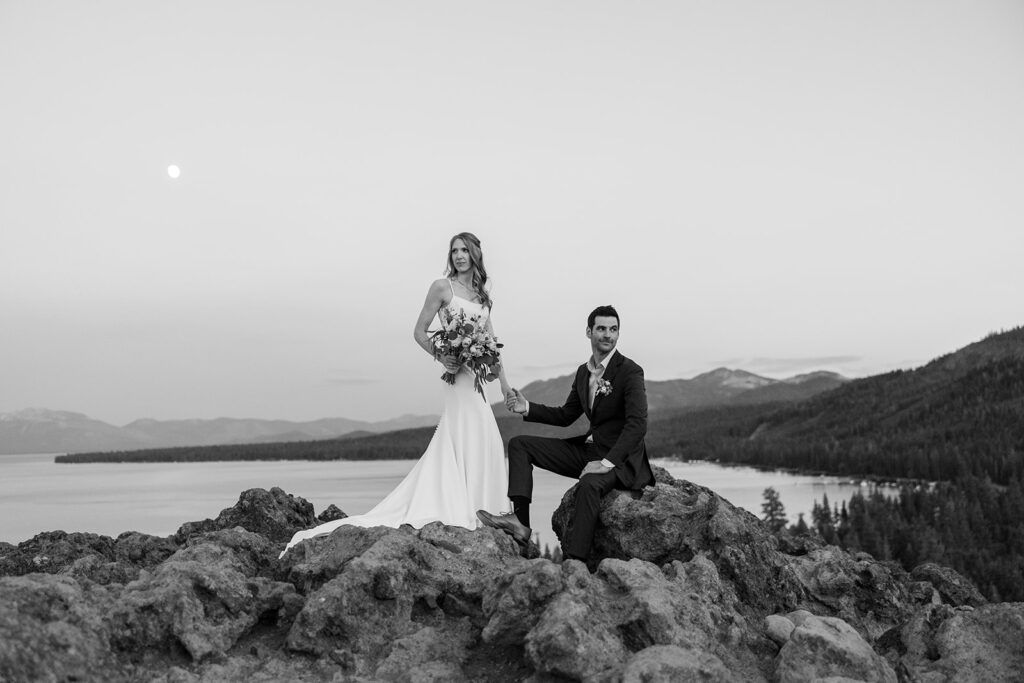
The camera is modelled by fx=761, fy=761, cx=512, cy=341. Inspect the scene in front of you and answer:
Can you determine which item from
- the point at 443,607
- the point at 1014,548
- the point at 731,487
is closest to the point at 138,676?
the point at 443,607

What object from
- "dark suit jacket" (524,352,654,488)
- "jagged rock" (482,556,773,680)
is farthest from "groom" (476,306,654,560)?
"jagged rock" (482,556,773,680)

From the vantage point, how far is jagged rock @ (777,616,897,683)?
765 cm

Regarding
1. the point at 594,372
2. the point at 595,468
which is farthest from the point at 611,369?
the point at 595,468

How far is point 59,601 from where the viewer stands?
7.20 metres

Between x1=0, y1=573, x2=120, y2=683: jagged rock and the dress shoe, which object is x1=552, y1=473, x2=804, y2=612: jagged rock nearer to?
the dress shoe

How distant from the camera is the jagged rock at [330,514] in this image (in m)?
15.4

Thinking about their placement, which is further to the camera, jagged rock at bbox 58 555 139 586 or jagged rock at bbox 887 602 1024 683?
jagged rock at bbox 58 555 139 586

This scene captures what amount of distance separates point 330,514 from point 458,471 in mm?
4601

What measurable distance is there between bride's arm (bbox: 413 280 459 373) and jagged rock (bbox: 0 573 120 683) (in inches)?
242

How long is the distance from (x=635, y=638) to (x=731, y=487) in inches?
6648

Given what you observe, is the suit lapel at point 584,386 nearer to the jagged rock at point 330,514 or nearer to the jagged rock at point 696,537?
the jagged rock at point 696,537

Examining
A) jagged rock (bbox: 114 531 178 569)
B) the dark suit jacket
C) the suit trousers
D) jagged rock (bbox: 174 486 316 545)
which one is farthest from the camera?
jagged rock (bbox: 174 486 316 545)

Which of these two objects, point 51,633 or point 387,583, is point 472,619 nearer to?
point 387,583

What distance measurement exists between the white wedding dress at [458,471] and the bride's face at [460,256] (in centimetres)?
53
